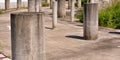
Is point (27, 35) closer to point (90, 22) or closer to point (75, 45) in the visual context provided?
point (75, 45)

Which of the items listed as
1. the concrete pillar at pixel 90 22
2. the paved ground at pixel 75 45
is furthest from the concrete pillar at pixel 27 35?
the concrete pillar at pixel 90 22

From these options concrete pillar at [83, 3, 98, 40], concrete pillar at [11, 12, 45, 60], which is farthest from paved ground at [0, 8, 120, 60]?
concrete pillar at [11, 12, 45, 60]

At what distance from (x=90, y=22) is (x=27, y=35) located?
5.91 metres

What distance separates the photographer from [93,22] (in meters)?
13.1

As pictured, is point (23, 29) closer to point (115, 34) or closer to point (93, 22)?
point (93, 22)

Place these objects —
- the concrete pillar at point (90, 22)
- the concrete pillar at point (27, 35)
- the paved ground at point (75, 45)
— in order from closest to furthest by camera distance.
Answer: the concrete pillar at point (27, 35) → the paved ground at point (75, 45) → the concrete pillar at point (90, 22)

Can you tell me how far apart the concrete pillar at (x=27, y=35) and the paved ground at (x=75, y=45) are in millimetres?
2118

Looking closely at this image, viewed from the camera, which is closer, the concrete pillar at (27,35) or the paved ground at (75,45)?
the concrete pillar at (27,35)

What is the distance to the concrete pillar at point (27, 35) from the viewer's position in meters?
7.51

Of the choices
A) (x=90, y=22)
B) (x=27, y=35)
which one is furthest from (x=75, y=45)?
(x=27, y=35)

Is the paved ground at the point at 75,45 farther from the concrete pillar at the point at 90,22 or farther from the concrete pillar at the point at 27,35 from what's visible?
the concrete pillar at the point at 27,35

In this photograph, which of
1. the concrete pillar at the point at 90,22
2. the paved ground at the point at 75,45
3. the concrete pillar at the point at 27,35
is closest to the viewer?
the concrete pillar at the point at 27,35

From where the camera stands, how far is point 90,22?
1305 centimetres

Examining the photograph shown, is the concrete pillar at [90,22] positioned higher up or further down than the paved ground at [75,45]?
higher up
